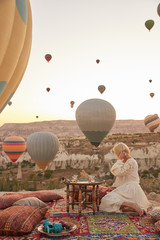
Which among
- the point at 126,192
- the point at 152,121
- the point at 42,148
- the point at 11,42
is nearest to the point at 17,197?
the point at 126,192

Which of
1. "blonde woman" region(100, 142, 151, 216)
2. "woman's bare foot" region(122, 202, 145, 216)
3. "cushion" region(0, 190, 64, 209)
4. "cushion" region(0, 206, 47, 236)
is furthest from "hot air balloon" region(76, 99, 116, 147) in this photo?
"cushion" region(0, 206, 47, 236)

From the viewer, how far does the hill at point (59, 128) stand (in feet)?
374

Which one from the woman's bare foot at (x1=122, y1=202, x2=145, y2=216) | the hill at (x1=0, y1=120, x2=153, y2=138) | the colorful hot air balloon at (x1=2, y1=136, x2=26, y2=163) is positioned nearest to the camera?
the woman's bare foot at (x1=122, y1=202, x2=145, y2=216)

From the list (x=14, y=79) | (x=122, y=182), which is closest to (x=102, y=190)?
(x=122, y=182)

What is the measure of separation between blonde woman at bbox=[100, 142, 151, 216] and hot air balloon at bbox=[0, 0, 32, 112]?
15.1 ft

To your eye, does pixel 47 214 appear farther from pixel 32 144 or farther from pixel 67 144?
pixel 67 144

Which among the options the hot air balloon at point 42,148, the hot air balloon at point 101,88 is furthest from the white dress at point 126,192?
the hot air balloon at point 101,88

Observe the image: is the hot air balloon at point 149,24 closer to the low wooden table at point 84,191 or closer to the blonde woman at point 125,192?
the blonde woman at point 125,192

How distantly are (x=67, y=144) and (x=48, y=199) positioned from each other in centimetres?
3961

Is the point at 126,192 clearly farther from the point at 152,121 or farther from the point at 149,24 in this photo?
the point at 152,121

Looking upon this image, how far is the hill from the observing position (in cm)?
11386

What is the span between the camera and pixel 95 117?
14.4 meters

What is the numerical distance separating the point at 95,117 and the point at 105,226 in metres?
8.85

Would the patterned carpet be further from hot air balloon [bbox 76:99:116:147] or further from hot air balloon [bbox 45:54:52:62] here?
hot air balloon [bbox 45:54:52:62]
